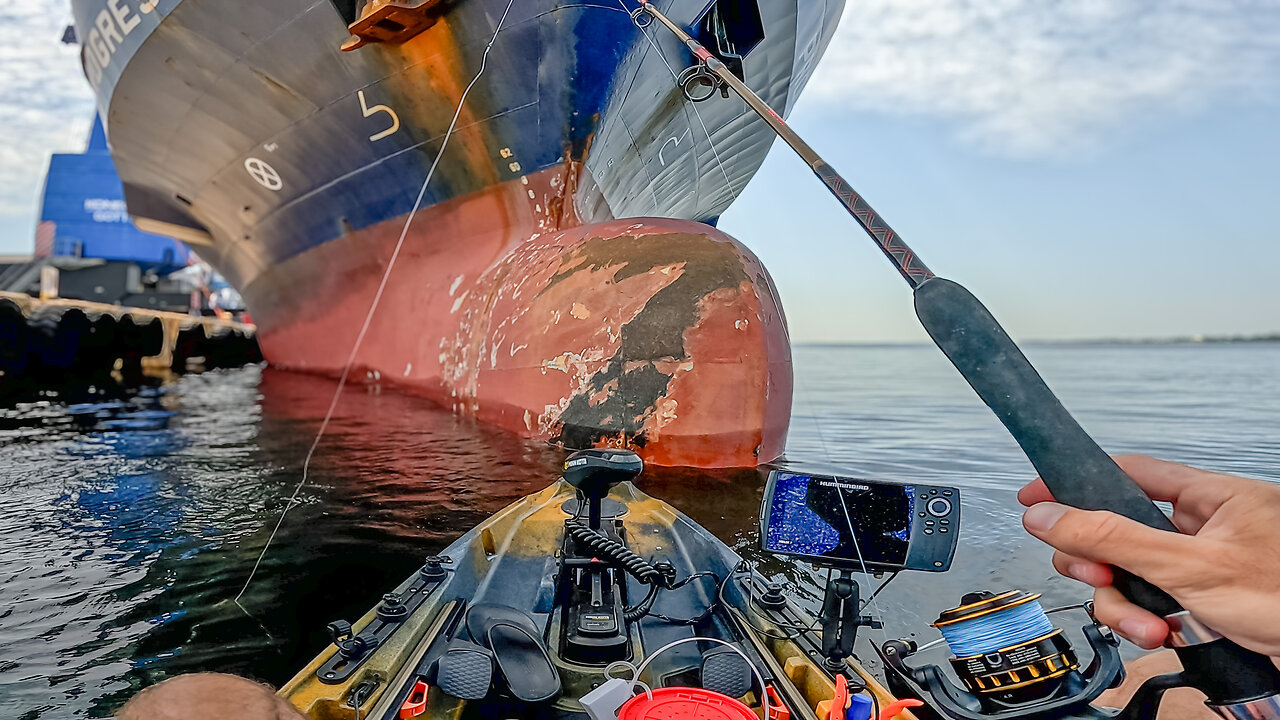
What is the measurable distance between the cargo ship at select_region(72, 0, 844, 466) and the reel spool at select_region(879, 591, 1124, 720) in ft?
12.4

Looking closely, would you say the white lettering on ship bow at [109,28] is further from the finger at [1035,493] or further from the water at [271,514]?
the finger at [1035,493]

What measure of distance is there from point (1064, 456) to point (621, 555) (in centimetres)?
116

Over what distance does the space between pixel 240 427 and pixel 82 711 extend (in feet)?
20.4

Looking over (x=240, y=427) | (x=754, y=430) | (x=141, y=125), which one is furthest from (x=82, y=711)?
(x=141, y=125)

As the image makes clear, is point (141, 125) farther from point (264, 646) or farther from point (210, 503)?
point (264, 646)

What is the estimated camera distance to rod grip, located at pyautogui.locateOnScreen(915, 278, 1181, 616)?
107 centimetres

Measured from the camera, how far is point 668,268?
6031 mm

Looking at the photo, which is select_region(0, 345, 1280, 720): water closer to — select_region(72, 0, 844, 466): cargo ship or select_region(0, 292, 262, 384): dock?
select_region(72, 0, 844, 466): cargo ship

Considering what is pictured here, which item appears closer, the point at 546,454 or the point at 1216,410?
the point at 546,454

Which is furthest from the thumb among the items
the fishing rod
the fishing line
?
the fishing line

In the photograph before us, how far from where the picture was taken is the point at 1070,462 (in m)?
1.12

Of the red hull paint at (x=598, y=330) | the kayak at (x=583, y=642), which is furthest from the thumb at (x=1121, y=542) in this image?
the red hull paint at (x=598, y=330)

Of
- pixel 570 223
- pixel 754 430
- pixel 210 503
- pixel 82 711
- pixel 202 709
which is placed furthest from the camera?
pixel 570 223

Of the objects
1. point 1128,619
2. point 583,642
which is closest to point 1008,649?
point 1128,619
